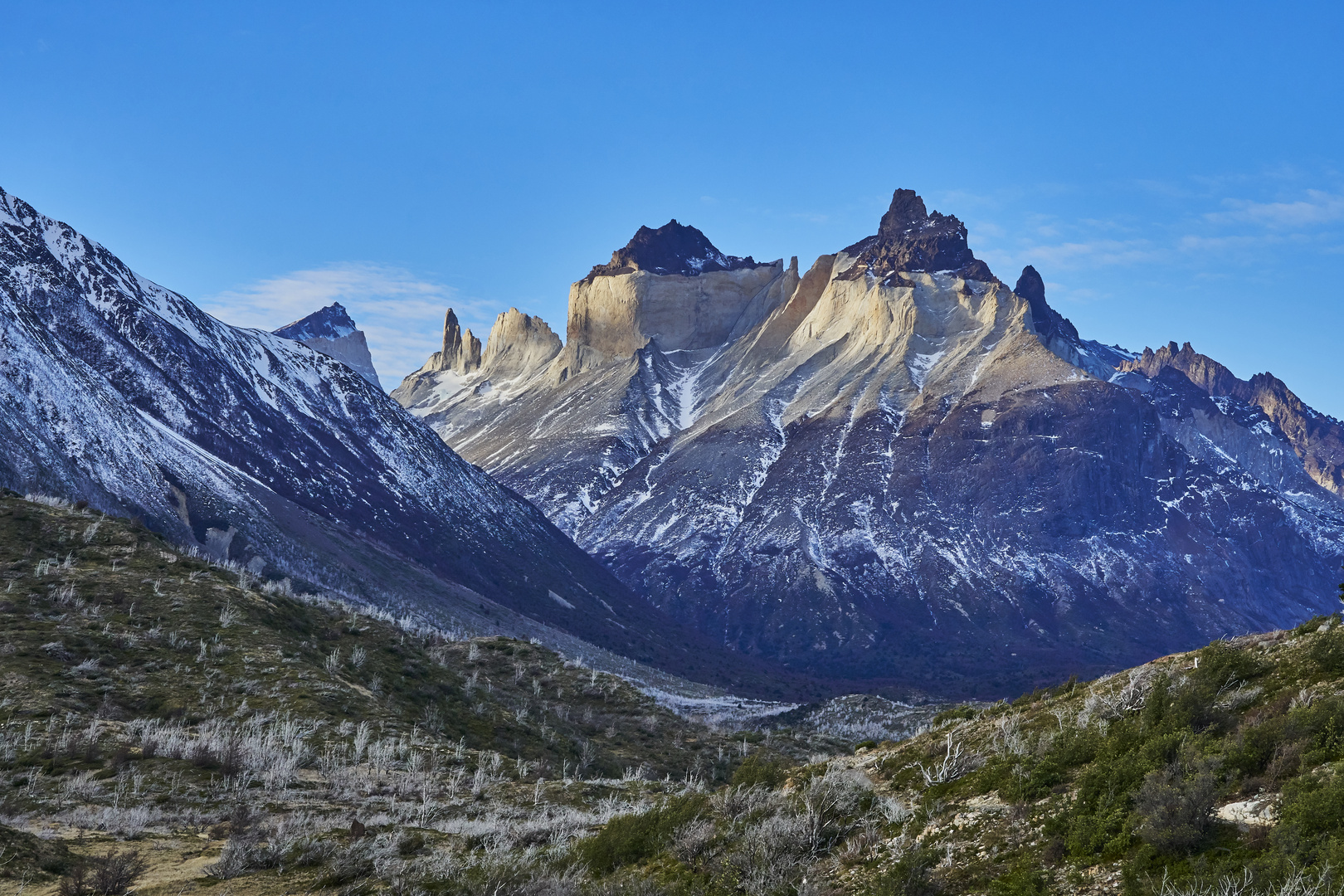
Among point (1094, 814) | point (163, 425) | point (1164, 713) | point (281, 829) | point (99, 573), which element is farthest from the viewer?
point (163, 425)

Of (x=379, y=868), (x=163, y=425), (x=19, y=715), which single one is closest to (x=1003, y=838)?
(x=379, y=868)

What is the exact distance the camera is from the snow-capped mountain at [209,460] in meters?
112

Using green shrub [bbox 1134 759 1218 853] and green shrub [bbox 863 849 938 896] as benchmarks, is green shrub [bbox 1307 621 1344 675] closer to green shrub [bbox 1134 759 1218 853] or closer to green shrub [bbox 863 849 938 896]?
green shrub [bbox 1134 759 1218 853]

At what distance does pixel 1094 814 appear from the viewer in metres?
15.3

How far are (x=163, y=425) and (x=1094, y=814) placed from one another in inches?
6005

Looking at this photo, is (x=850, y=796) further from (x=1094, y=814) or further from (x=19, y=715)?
(x=19, y=715)

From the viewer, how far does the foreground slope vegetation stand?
578 inches

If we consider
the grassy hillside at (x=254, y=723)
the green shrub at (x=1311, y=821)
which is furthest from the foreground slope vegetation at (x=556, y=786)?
the grassy hillside at (x=254, y=723)

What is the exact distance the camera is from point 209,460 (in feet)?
466

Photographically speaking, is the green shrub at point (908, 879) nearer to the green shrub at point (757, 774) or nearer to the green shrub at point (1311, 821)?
the green shrub at point (1311, 821)

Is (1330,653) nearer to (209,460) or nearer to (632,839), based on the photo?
(632,839)

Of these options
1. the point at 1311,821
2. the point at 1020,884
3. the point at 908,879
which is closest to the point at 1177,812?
the point at 1311,821

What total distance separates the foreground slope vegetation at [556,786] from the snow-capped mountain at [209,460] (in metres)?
65.8

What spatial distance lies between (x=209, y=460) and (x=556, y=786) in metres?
125
